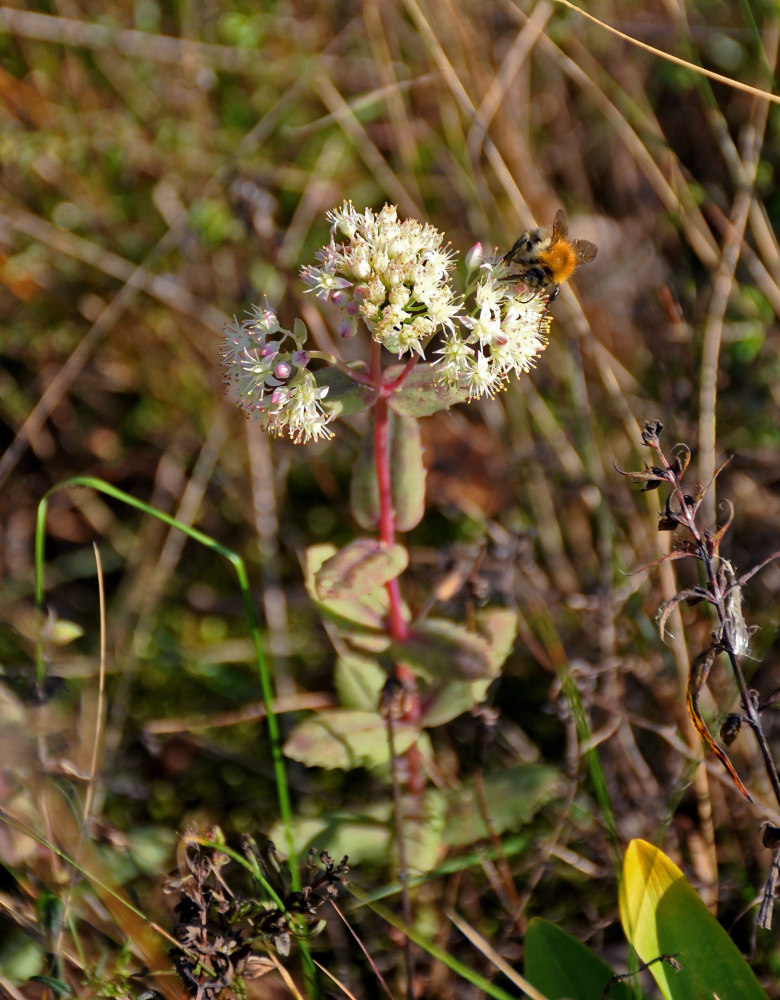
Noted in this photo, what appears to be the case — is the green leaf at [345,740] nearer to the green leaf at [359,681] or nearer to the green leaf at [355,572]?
the green leaf at [359,681]

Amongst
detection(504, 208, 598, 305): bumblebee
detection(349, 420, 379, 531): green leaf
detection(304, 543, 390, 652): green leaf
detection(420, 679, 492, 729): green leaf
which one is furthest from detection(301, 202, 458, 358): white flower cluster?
detection(420, 679, 492, 729): green leaf

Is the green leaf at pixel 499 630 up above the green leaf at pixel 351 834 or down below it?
above

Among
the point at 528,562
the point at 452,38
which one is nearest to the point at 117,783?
the point at 528,562

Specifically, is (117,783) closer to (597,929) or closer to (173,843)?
(173,843)

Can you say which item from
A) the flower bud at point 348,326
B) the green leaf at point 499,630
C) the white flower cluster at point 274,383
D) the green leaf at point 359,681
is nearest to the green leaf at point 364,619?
the green leaf at point 359,681

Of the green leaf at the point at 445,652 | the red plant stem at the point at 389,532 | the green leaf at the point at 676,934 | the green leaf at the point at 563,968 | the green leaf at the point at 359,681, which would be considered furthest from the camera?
the green leaf at the point at 359,681

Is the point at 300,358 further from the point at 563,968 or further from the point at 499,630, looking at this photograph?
the point at 563,968
